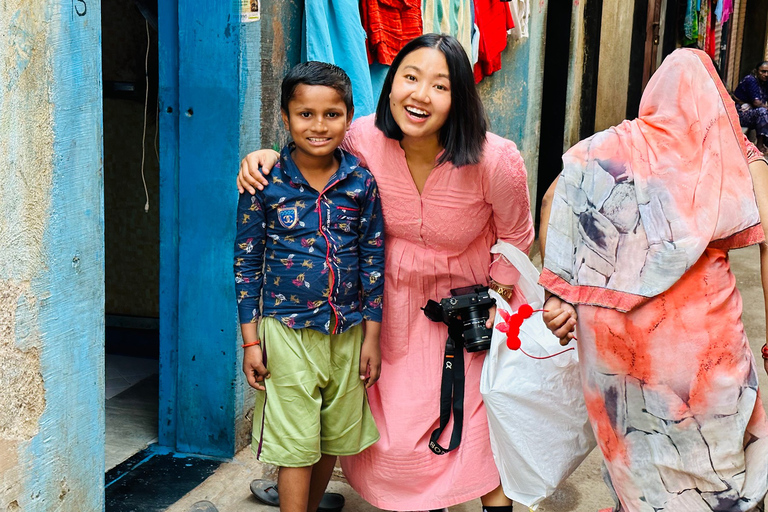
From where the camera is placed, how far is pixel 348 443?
2734 mm

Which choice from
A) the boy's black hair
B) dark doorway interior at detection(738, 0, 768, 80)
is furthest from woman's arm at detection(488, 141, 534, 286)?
dark doorway interior at detection(738, 0, 768, 80)

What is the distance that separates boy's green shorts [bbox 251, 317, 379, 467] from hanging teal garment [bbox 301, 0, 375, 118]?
1.17m

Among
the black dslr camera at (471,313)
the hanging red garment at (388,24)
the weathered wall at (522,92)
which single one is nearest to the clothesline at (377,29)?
the hanging red garment at (388,24)

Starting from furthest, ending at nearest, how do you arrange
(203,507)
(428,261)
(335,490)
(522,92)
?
(522,92) → (335,490) → (203,507) → (428,261)

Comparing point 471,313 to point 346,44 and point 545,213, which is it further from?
point 346,44

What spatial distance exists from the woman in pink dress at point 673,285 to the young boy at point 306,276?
0.62 meters

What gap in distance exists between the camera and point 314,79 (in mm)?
2500

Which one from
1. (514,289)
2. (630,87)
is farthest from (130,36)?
(630,87)

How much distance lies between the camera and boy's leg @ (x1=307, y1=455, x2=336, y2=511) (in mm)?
2833

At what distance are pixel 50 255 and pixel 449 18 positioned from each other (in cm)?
326

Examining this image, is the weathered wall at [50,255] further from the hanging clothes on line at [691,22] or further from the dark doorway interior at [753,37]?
the dark doorway interior at [753,37]

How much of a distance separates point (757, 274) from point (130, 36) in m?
5.35

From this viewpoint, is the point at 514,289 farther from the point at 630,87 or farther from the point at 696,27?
the point at 696,27

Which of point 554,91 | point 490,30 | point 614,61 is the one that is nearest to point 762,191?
point 490,30
